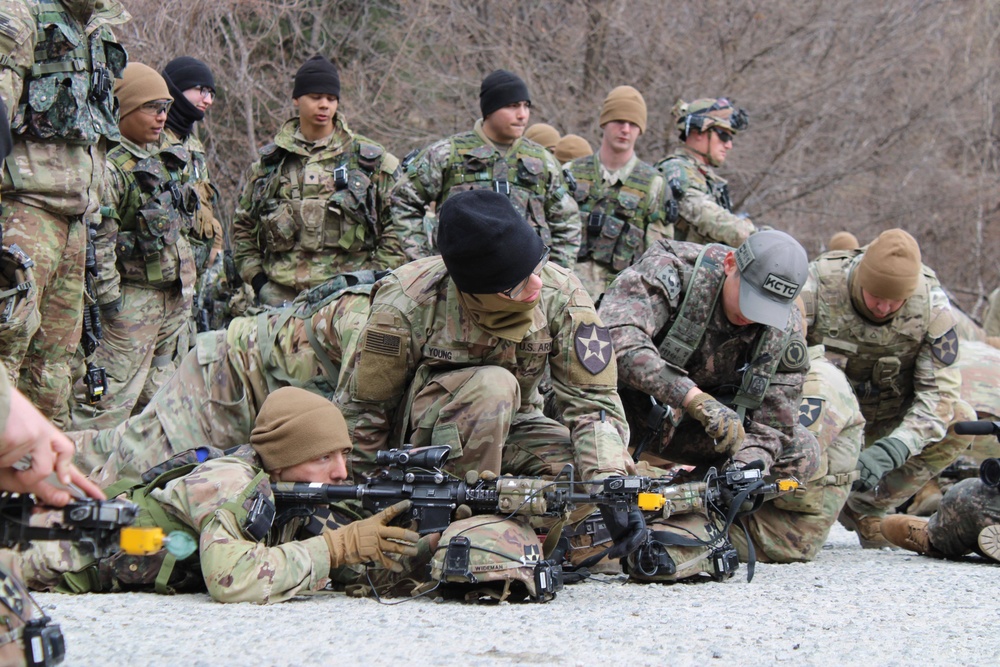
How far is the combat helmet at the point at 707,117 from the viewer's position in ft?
29.3

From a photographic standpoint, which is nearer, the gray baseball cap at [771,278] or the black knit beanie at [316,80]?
the gray baseball cap at [771,278]

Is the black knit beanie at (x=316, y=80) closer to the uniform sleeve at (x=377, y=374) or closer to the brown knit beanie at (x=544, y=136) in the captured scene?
the brown knit beanie at (x=544, y=136)

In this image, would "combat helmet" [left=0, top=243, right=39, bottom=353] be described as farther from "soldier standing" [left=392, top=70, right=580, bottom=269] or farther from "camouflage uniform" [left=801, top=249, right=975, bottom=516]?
"camouflage uniform" [left=801, top=249, right=975, bottom=516]

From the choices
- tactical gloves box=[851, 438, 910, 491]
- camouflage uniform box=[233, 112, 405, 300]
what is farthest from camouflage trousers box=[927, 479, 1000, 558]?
camouflage uniform box=[233, 112, 405, 300]

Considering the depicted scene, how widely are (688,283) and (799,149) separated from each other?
9317 millimetres

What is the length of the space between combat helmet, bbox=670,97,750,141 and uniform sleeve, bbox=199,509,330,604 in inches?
229

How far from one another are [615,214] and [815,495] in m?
3.02

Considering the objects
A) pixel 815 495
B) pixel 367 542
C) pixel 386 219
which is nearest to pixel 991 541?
pixel 815 495

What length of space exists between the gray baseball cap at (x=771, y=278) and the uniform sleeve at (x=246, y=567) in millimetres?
2262

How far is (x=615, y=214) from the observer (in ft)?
27.3

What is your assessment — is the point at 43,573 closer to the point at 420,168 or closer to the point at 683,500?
the point at 683,500

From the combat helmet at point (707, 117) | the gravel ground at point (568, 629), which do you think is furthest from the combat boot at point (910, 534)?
the combat helmet at point (707, 117)

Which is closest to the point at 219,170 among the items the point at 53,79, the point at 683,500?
the point at 53,79

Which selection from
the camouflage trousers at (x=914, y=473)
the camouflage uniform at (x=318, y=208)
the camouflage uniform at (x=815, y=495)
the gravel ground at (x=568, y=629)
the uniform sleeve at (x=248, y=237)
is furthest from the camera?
the uniform sleeve at (x=248, y=237)
